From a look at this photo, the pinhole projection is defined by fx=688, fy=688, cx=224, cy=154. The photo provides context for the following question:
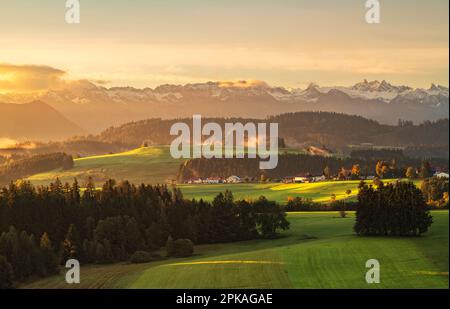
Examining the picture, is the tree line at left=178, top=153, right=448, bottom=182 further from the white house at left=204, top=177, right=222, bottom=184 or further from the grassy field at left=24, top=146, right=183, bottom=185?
the grassy field at left=24, top=146, right=183, bottom=185

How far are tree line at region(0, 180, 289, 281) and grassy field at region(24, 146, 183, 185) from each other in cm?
7025

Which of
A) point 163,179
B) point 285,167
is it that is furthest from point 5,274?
point 163,179

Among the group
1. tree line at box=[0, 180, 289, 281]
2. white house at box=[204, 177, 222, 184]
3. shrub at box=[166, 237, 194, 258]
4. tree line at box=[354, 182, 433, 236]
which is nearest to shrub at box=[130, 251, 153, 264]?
tree line at box=[0, 180, 289, 281]

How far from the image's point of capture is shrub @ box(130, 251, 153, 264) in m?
64.8

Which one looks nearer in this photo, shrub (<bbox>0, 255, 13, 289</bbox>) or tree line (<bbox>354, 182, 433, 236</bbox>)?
shrub (<bbox>0, 255, 13, 289</bbox>)

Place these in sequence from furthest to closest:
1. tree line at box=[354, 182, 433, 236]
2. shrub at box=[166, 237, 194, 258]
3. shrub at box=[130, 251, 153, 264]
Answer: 1. shrub at box=[166, 237, 194, 258]
2. tree line at box=[354, 182, 433, 236]
3. shrub at box=[130, 251, 153, 264]

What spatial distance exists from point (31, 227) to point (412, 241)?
1458 inches

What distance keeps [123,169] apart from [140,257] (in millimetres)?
113545

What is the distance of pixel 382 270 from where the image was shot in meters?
54.4

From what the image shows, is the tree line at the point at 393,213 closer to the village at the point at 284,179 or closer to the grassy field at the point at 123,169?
the village at the point at 284,179

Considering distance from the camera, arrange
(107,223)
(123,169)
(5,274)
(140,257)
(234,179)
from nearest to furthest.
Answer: (5,274)
(140,257)
(107,223)
(234,179)
(123,169)

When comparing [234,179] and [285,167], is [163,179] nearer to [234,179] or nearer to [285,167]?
[234,179]

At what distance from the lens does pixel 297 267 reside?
2218 inches

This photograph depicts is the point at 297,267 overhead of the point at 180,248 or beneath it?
beneath
